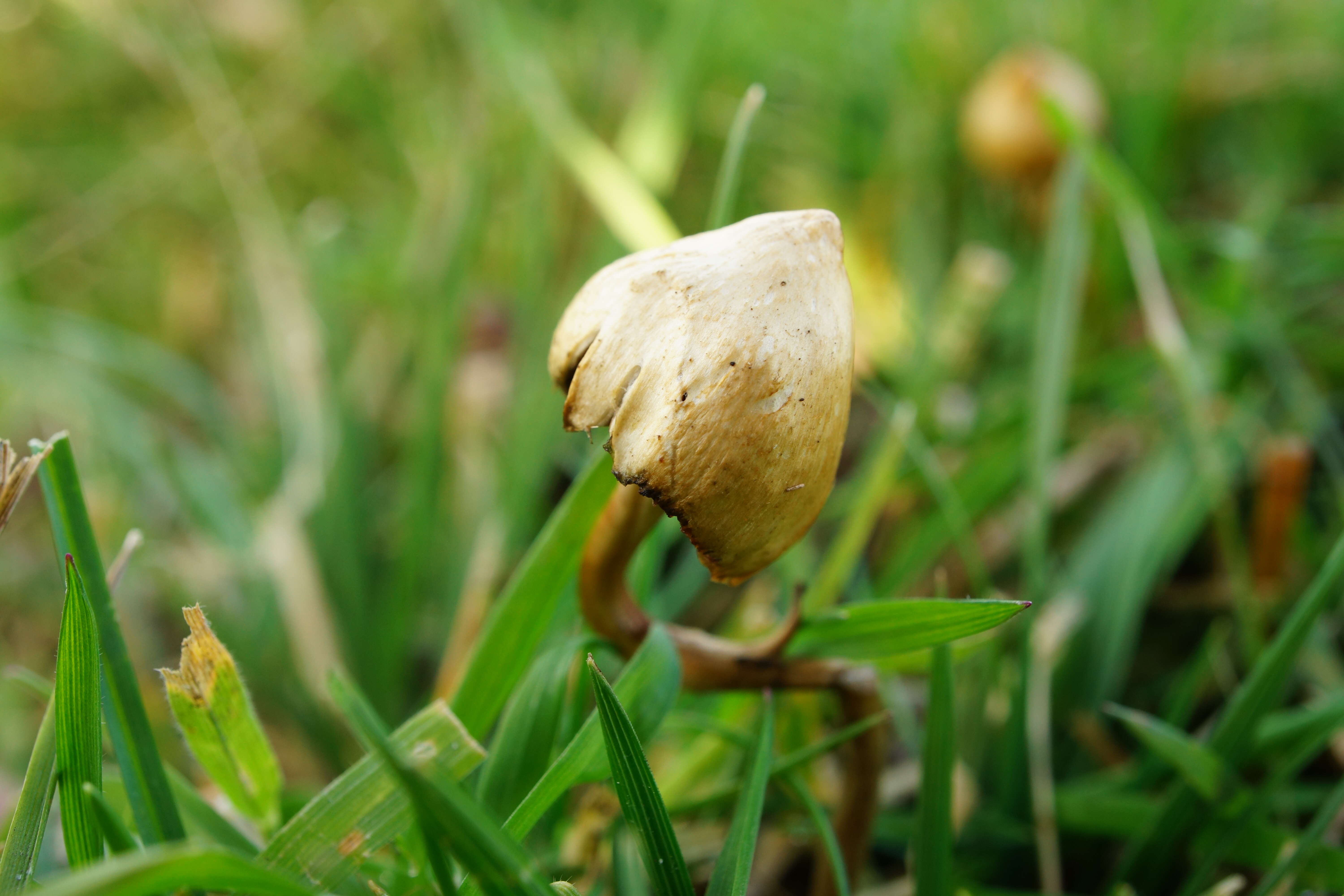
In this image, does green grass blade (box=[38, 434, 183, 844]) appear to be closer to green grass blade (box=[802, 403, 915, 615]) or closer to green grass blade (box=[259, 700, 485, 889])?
green grass blade (box=[259, 700, 485, 889])

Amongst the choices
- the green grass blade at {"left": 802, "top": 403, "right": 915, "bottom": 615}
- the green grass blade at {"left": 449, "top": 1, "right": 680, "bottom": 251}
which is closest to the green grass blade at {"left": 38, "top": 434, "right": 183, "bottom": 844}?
the green grass blade at {"left": 802, "top": 403, "right": 915, "bottom": 615}

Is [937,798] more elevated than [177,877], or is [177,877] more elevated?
[177,877]

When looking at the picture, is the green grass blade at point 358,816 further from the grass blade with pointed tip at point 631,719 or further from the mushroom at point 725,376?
the mushroom at point 725,376

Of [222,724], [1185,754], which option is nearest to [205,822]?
[222,724]

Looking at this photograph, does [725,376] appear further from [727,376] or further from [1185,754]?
[1185,754]

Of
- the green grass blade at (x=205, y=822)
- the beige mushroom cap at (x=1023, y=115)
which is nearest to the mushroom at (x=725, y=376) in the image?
the green grass blade at (x=205, y=822)
